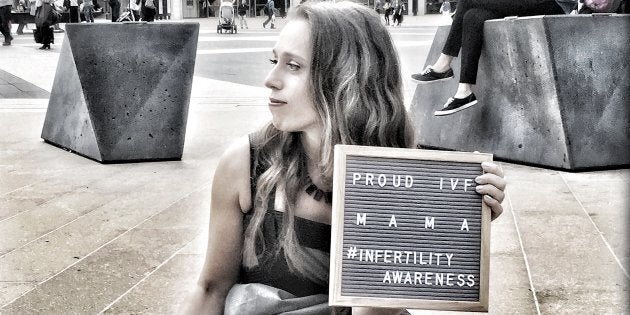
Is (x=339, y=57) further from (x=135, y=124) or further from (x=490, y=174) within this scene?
(x=135, y=124)

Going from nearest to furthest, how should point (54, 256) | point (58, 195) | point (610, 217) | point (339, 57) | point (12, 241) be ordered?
point (339, 57) → point (54, 256) → point (12, 241) → point (610, 217) → point (58, 195)

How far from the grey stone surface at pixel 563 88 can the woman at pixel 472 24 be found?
9 centimetres

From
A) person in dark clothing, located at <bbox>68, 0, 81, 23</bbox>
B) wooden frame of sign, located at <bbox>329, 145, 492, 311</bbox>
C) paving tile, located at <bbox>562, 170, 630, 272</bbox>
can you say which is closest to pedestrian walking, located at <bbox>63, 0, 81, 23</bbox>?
person in dark clothing, located at <bbox>68, 0, 81, 23</bbox>

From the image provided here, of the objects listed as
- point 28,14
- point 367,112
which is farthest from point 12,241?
point 28,14

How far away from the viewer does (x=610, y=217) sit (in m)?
5.00

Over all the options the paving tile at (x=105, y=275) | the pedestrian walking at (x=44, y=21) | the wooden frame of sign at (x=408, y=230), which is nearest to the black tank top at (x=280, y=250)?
the wooden frame of sign at (x=408, y=230)

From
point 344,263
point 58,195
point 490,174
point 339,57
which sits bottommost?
point 58,195

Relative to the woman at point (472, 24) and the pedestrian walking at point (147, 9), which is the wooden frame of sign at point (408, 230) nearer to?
the woman at point (472, 24)

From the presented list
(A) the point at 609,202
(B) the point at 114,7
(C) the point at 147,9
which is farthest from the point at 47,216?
(B) the point at 114,7

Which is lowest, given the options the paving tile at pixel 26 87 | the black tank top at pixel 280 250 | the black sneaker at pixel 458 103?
the paving tile at pixel 26 87

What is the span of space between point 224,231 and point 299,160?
25 cm

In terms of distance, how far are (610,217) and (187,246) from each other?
2.31 meters

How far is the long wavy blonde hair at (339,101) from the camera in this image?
1979 mm

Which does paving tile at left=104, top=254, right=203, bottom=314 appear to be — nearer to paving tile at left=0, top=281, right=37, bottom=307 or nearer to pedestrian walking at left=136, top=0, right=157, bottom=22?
paving tile at left=0, top=281, right=37, bottom=307
